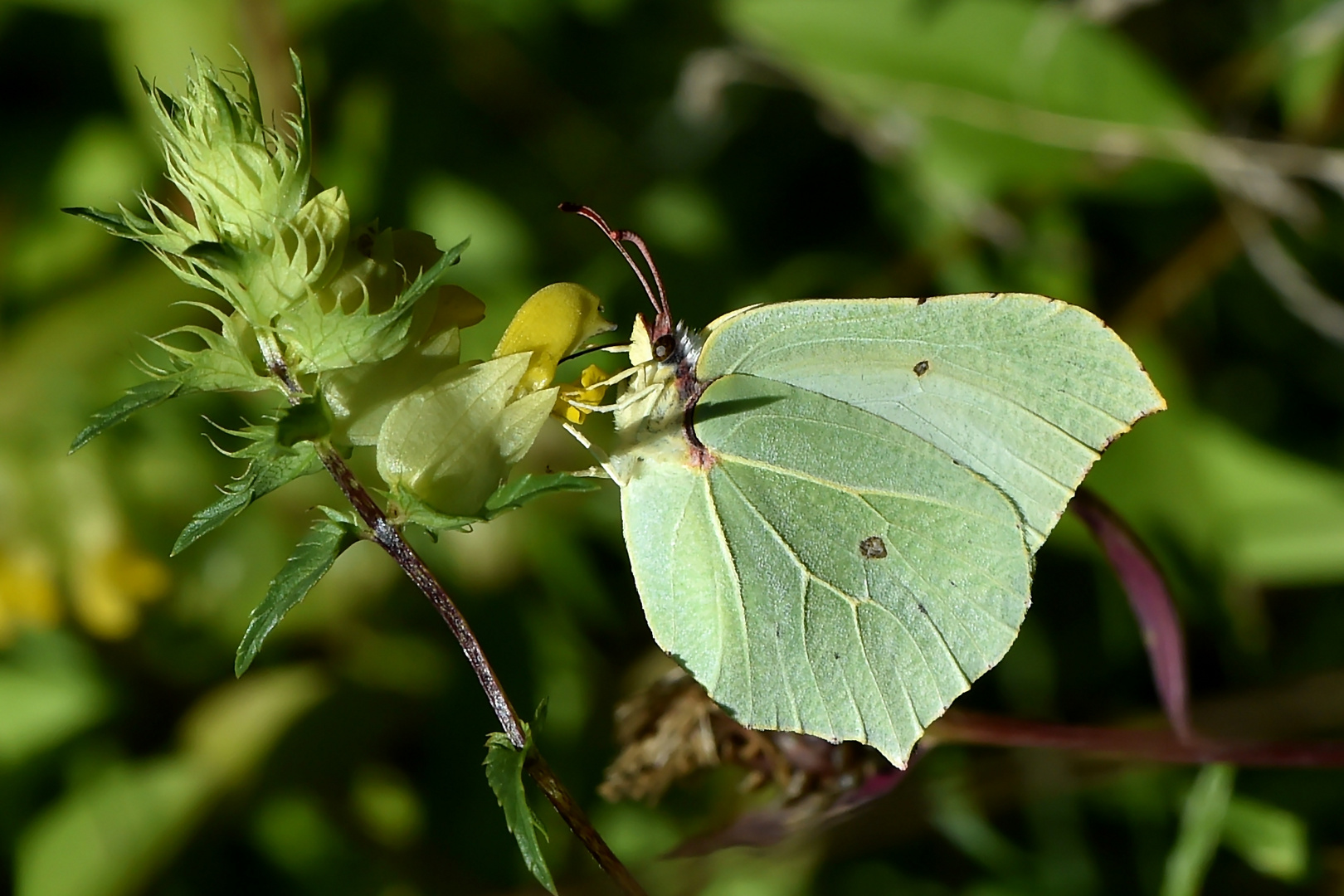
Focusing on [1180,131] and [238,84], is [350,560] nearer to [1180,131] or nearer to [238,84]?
[238,84]

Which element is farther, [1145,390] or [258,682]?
[258,682]

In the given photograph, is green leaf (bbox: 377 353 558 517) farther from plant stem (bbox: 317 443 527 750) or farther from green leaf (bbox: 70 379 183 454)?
green leaf (bbox: 70 379 183 454)

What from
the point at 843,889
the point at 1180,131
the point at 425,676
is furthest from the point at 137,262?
the point at 1180,131

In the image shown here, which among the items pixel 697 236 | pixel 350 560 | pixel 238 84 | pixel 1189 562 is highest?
pixel 238 84

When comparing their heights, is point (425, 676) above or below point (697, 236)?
below

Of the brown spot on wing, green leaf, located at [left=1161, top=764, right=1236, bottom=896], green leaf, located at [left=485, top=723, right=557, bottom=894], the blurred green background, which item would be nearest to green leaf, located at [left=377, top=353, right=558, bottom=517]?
green leaf, located at [left=485, top=723, right=557, bottom=894]

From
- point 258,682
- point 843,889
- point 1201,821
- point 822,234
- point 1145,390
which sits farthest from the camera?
point 822,234

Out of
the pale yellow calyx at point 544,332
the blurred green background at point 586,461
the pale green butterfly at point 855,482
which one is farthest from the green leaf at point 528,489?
the blurred green background at point 586,461

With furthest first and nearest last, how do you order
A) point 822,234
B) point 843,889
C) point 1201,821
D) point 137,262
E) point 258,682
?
point 822,234
point 137,262
point 258,682
point 843,889
point 1201,821
